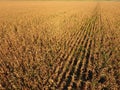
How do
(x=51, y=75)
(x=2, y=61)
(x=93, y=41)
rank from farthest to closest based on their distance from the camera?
1. (x=93, y=41)
2. (x=2, y=61)
3. (x=51, y=75)

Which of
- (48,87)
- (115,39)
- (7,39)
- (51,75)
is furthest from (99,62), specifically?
(7,39)

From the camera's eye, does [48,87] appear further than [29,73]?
No

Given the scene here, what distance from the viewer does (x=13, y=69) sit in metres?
7.07

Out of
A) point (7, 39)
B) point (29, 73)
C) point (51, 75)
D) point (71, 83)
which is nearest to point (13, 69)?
point (29, 73)

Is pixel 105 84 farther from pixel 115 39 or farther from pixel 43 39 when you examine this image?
pixel 43 39

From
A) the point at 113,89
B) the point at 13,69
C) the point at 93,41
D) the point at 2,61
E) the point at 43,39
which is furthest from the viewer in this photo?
the point at 43,39

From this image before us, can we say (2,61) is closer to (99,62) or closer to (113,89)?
(99,62)

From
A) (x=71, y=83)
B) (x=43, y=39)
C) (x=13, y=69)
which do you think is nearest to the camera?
(x=71, y=83)

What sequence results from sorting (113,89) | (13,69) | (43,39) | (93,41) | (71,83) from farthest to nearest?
(43,39) → (93,41) → (13,69) → (71,83) → (113,89)

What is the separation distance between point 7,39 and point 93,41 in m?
5.75

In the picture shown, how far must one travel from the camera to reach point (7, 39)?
11359 mm

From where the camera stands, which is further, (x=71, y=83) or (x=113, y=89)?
(x=71, y=83)

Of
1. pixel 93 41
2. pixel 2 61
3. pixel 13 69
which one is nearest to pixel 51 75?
pixel 13 69

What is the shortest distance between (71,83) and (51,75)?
877 millimetres
